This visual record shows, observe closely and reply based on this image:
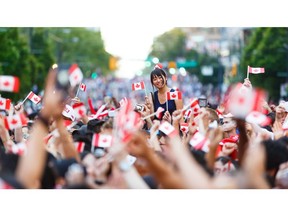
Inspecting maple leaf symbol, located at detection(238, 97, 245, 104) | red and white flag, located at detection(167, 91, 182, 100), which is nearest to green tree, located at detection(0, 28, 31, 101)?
red and white flag, located at detection(167, 91, 182, 100)

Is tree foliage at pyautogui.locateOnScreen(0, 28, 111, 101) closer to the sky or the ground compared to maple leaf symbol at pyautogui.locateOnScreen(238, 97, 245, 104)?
closer to the ground

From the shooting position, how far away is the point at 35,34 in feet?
174

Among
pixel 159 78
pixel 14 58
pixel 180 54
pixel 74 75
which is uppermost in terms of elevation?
pixel 74 75

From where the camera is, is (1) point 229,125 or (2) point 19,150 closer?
(2) point 19,150

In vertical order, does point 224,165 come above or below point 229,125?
above

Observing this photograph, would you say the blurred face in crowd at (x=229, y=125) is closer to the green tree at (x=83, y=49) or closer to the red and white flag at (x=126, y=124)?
the red and white flag at (x=126, y=124)

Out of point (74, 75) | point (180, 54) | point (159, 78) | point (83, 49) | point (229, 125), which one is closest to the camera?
point (74, 75)

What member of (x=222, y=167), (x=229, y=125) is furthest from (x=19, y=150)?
(x=229, y=125)

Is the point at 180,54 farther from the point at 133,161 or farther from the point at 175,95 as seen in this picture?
the point at 133,161

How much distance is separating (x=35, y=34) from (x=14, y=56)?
65.8 feet

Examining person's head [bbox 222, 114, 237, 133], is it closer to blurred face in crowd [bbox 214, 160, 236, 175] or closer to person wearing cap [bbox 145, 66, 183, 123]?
person wearing cap [bbox 145, 66, 183, 123]

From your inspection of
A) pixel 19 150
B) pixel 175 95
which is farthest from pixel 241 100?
pixel 175 95

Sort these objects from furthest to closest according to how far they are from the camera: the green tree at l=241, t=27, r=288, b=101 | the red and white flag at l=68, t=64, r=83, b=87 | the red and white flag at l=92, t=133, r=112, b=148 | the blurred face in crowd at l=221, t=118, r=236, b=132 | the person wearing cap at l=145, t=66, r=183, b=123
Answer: the green tree at l=241, t=27, r=288, b=101, the person wearing cap at l=145, t=66, r=183, b=123, the blurred face in crowd at l=221, t=118, r=236, b=132, the red and white flag at l=92, t=133, r=112, b=148, the red and white flag at l=68, t=64, r=83, b=87

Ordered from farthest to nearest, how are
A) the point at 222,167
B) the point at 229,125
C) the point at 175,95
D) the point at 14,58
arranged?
the point at 14,58 < the point at 175,95 < the point at 229,125 < the point at 222,167
